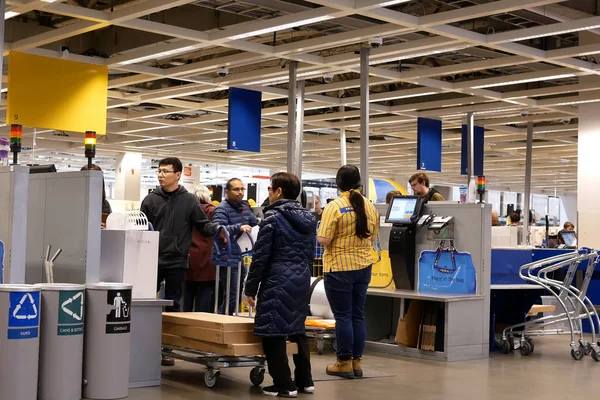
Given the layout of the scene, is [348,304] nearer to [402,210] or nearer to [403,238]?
[403,238]

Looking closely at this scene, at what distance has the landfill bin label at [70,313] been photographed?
516cm

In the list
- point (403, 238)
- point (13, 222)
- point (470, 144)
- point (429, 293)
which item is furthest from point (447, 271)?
point (470, 144)

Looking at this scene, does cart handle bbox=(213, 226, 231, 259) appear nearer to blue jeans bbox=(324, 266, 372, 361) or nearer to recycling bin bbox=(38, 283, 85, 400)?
blue jeans bbox=(324, 266, 372, 361)

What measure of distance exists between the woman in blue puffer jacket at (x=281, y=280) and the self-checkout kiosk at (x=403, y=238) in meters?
2.88

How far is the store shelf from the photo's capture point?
25.6 feet

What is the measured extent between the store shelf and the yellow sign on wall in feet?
13.4

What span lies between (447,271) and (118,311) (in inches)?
156

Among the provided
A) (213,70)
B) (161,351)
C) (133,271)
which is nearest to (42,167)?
(133,271)

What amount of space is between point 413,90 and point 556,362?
19.6 feet

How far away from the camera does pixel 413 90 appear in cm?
1311

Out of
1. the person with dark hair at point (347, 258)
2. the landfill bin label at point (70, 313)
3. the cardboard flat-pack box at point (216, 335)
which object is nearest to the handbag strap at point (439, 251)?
the person with dark hair at point (347, 258)

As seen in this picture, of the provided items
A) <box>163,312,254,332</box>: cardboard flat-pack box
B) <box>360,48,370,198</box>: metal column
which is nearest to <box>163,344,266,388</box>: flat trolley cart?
<box>163,312,254,332</box>: cardboard flat-pack box

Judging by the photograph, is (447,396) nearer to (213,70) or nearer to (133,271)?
(133,271)

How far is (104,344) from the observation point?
5.33m
